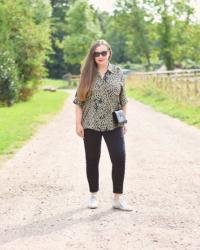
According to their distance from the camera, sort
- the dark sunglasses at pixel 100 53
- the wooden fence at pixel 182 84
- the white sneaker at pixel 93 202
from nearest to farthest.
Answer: the dark sunglasses at pixel 100 53 < the white sneaker at pixel 93 202 < the wooden fence at pixel 182 84

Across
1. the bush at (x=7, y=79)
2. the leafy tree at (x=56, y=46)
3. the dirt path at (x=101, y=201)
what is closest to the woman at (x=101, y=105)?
the dirt path at (x=101, y=201)

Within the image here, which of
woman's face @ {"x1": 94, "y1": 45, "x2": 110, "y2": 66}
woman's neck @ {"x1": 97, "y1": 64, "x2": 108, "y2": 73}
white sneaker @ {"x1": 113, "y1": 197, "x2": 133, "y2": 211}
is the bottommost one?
white sneaker @ {"x1": 113, "y1": 197, "x2": 133, "y2": 211}

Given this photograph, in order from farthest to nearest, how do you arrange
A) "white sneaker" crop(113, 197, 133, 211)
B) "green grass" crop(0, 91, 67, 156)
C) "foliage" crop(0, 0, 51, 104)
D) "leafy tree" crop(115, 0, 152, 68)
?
1. "leafy tree" crop(115, 0, 152, 68)
2. "foliage" crop(0, 0, 51, 104)
3. "green grass" crop(0, 91, 67, 156)
4. "white sneaker" crop(113, 197, 133, 211)

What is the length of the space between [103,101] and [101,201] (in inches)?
50.3

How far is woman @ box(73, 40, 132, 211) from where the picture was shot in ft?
21.8

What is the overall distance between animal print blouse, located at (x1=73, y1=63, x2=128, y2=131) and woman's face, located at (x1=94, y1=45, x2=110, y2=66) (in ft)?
0.43

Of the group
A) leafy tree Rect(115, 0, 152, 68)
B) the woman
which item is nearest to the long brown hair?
the woman

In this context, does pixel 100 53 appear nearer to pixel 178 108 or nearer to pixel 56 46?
pixel 178 108

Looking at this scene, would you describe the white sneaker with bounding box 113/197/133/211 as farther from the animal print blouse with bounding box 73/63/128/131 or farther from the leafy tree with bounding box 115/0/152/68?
the leafy tree with bounding box 115/0/152/68

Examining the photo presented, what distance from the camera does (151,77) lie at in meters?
34.8

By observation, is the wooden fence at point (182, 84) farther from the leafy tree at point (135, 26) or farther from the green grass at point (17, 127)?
the leafy tree at point (135, 26)

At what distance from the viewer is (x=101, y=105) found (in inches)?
264

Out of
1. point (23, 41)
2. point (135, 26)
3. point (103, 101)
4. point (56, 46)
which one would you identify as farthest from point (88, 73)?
point (56, 46)

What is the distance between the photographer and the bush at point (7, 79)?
2769 cm
